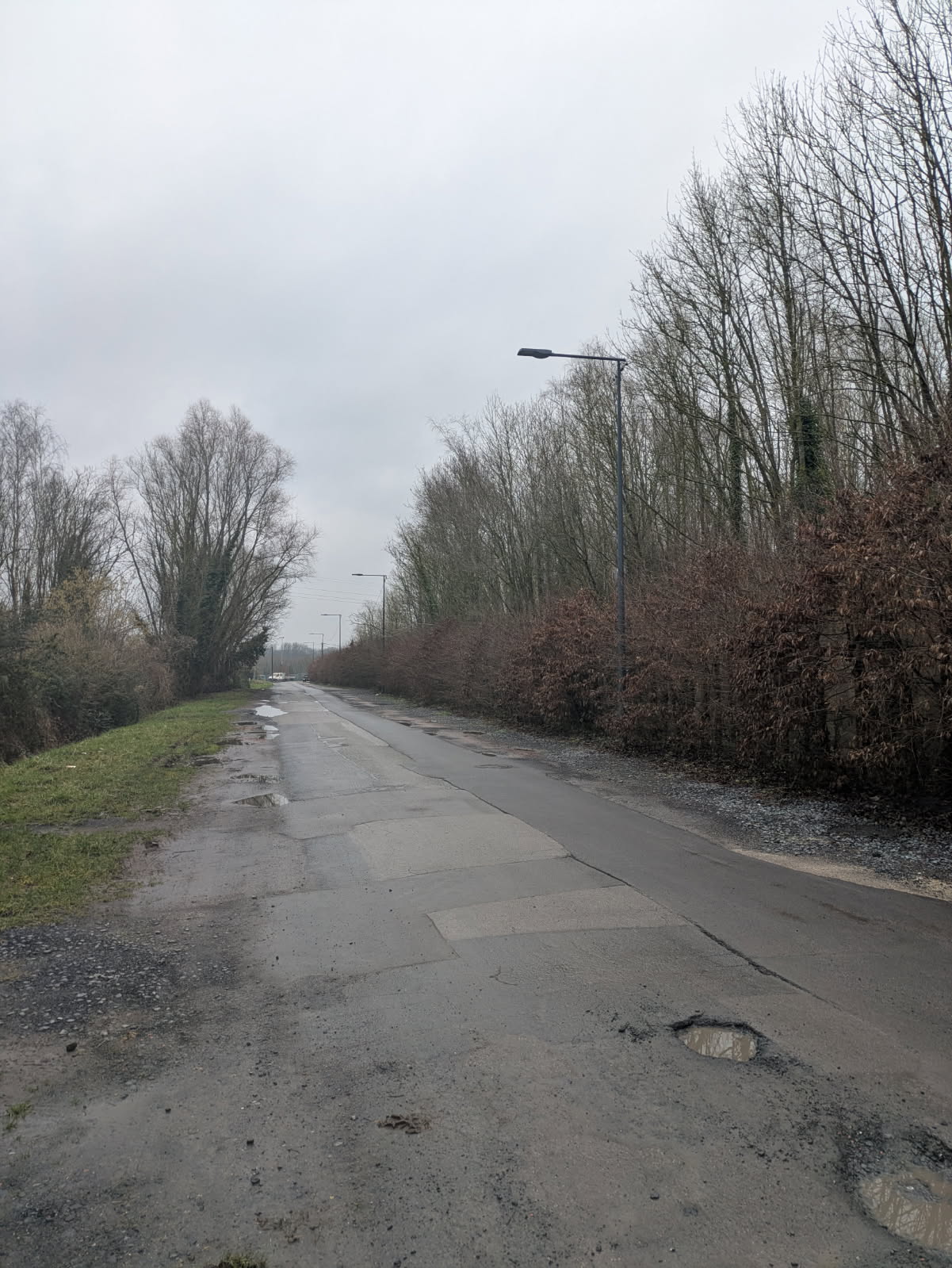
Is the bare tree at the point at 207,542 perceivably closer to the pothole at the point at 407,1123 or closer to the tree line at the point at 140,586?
the tree line at the point at 140,586

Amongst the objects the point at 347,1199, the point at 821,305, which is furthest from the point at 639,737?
the point at 347,1199

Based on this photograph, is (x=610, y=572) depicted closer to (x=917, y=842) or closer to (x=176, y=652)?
(x=917, y=842)

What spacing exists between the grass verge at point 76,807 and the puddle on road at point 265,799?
1.02 meters

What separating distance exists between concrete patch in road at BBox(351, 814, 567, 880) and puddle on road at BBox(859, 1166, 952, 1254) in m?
4.82

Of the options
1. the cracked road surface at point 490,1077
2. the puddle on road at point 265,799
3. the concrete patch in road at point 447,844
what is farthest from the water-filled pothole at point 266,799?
the cracked road surface at point 490,1077

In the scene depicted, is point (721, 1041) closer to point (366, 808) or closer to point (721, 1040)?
point (721, 1040)

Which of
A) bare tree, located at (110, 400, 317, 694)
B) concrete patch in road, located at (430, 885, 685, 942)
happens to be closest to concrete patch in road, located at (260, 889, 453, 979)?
concrete patch in road, located at (430, 885, 685, 942)

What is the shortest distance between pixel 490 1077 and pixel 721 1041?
3.87 ft

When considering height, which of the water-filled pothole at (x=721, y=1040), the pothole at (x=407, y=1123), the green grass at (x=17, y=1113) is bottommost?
the green grass at (x=17, y=1113)

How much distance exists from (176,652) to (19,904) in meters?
38.1

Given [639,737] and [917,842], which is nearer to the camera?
[917,842]

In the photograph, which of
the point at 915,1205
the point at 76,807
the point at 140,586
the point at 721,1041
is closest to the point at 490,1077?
the point at 721,1041

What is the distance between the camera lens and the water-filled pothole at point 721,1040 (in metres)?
3.78

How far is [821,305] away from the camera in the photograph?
1561 cm
